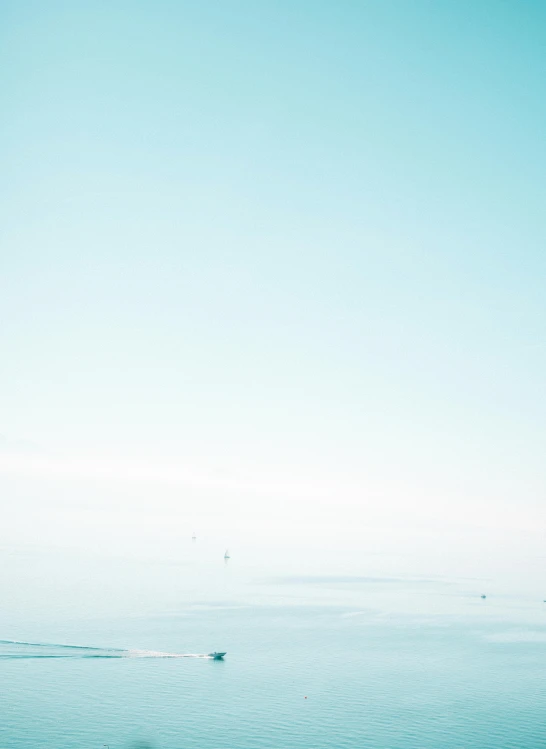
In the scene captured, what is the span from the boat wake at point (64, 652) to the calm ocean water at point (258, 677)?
0.38 m

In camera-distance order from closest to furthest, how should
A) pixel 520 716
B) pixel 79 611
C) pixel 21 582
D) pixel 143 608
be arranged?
Answer: pixel 520 716 → pixel 79 611 → pixel 143 608 → pixel 21 582

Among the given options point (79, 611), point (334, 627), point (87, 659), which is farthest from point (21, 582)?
point (334, 627)

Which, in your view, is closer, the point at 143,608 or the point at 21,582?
the point at 143,608

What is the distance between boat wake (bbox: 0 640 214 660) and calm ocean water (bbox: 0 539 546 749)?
38cm

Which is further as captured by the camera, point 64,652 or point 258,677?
point 64,652

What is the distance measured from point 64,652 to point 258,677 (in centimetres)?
3673

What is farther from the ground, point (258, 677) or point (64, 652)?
point (64, 652)

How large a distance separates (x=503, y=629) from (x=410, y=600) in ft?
146

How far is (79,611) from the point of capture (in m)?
138

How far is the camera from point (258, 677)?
99.4 m

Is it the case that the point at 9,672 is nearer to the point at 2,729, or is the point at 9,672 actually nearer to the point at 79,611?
the point at 2,729

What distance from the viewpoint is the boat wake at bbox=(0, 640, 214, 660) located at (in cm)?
10050

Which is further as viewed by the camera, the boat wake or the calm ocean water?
the boat wake

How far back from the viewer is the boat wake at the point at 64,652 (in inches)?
3957
